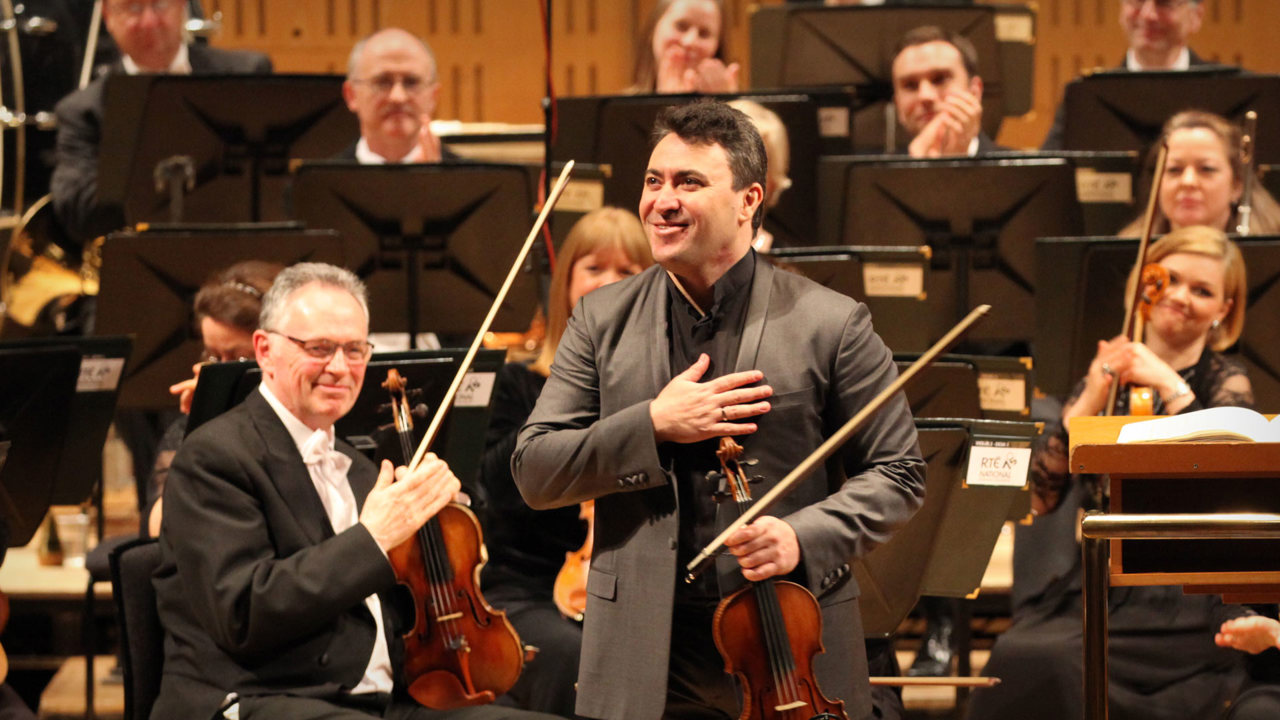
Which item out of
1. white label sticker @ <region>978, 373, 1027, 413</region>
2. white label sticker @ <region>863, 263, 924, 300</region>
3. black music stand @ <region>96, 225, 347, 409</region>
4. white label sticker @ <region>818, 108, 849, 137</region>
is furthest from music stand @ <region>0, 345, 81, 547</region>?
white label sticker @ <region>818, 108, 849, 137</region>

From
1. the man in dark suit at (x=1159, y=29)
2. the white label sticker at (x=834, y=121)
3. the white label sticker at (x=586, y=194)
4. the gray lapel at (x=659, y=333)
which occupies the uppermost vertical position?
the man in dark suit at (x=1159, y=29)

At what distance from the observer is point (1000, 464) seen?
2.90m

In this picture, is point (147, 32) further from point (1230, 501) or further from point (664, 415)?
point (1230, 501)

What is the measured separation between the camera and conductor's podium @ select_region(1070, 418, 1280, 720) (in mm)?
1705

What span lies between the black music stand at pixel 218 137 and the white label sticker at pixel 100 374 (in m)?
1.17

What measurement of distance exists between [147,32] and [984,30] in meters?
2.67

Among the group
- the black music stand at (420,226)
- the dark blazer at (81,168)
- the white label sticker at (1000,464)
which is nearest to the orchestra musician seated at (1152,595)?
the white label sticker at (1000,464)

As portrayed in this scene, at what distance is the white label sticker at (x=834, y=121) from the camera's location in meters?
4.64

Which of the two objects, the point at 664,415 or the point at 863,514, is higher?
the point at 664,415

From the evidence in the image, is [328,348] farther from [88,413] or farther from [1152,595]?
[1152,595]

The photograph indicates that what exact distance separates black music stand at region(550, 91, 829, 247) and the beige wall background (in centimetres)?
267

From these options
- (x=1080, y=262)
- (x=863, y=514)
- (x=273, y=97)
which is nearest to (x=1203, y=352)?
(x=1080, y=262)

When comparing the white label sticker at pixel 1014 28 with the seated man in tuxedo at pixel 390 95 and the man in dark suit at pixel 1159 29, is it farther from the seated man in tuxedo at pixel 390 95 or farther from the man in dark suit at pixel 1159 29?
the seated man in tuxedo at pixel 390 95

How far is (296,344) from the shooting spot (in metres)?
2.80
